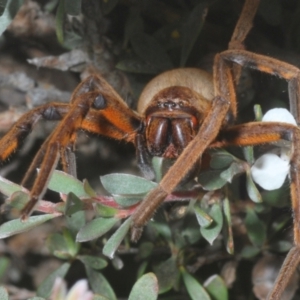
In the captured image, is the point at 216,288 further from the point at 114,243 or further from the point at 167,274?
the point at 114,243

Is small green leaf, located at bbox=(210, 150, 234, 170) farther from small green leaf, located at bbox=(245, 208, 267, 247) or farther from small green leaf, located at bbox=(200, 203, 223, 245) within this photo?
small green leaf, located at bbox=(245, 208, 267, 247)

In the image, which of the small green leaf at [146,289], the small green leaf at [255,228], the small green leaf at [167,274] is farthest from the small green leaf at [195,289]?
the small green leaf at [146,289]

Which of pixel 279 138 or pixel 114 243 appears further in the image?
pixel 279 138

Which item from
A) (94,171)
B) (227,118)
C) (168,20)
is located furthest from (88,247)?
(168,20)

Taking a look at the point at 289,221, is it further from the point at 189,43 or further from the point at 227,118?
the point at 189,43

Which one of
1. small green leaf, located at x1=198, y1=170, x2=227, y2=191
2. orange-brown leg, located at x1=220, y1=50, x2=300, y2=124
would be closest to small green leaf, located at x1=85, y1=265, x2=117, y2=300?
small green leaf, located at x1=198, y1=170, x2=227, y2=191

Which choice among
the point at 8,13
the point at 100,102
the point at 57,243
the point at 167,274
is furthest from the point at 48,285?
the point at 8,13
